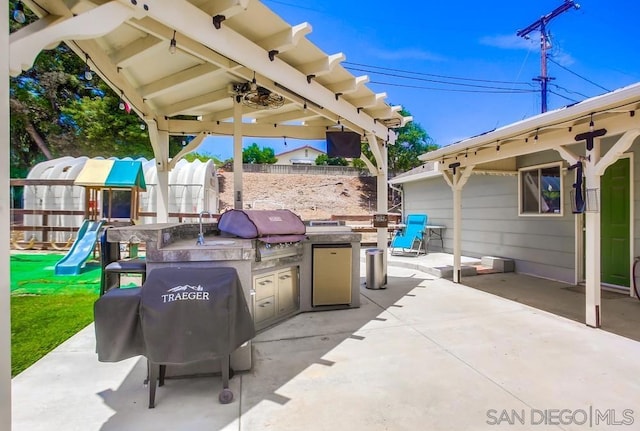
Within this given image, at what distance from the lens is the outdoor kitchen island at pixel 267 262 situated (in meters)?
2.58

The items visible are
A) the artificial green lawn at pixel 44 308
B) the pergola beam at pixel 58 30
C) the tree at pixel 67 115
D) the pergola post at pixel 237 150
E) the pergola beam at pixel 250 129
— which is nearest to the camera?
the pergola beam at pixel 58 30

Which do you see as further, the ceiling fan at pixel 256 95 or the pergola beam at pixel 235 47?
the ceiling fan at pixel 256 95

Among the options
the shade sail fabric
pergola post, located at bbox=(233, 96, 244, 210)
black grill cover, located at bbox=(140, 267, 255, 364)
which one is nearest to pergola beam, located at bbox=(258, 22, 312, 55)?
Answer: pergola post, located at bbox=(233, 96, 244, 210)

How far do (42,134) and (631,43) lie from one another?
2801 centimetres

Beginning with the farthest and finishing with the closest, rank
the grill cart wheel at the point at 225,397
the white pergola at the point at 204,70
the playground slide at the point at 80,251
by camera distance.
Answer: the playground slide at the point at 80,251, the grill cart wheel at the point at 225,397, the white pergola at the point at 204,70

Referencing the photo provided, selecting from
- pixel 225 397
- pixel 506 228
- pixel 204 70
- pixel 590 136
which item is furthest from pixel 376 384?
pixel 506 228

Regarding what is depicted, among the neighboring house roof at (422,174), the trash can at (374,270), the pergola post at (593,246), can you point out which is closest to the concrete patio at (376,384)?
the pergola post at (593,246)

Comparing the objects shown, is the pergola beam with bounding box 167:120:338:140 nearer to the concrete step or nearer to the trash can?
the trash can

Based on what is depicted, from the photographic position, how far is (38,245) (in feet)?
34.8

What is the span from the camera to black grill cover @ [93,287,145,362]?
2166 millimetres

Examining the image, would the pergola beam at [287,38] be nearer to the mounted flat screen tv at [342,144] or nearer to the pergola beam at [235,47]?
the pergola beam at [235,47]

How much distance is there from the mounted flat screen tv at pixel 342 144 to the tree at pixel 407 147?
17.9 metres

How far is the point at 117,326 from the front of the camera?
7.11ft

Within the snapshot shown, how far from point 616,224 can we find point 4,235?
275 inches
